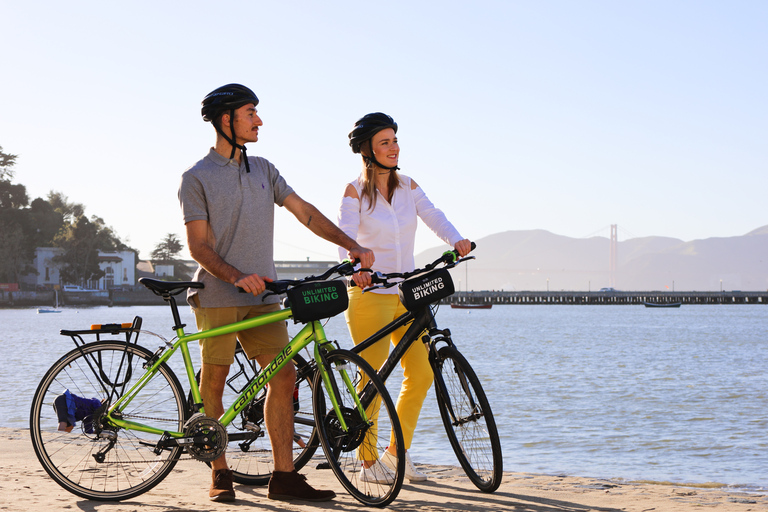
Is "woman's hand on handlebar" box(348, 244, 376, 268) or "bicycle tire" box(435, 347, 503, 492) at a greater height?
"woman's hand on handlebar" box(348, 244, 376, 268)

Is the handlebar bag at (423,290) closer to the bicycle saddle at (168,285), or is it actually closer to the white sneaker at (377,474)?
the white sneaker at (377,474)

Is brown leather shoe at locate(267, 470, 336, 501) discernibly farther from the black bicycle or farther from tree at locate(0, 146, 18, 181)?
tree at locate(0, 146, 18, 181)

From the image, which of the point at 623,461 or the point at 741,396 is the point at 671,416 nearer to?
the point at 741,396

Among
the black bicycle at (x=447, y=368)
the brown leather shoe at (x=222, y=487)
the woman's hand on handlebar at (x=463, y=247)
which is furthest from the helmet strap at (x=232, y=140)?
the brown leather shoe at (x=222, y=487)

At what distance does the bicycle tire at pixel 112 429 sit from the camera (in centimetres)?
389

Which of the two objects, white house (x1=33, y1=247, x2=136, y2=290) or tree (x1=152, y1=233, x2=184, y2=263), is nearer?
white house (x1=33, y1=247, x2=136, y2=290)

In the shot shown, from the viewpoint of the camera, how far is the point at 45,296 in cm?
9469

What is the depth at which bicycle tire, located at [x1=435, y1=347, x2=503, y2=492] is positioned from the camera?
394 centimetres

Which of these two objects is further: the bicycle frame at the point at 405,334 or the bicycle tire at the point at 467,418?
the bicycle frame at the point at 405,334

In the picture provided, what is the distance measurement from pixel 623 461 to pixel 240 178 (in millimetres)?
6178

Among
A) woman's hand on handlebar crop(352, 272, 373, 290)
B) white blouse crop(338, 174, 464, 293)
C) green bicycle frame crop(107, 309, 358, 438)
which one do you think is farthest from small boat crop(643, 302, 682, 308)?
green bicycle frame crop(107, 309, 358, 438)

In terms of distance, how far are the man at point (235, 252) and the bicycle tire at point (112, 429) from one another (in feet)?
0.67

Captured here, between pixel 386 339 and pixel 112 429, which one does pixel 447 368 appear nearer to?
A: pixel 386 339

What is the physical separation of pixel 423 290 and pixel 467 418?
655 millimetres
